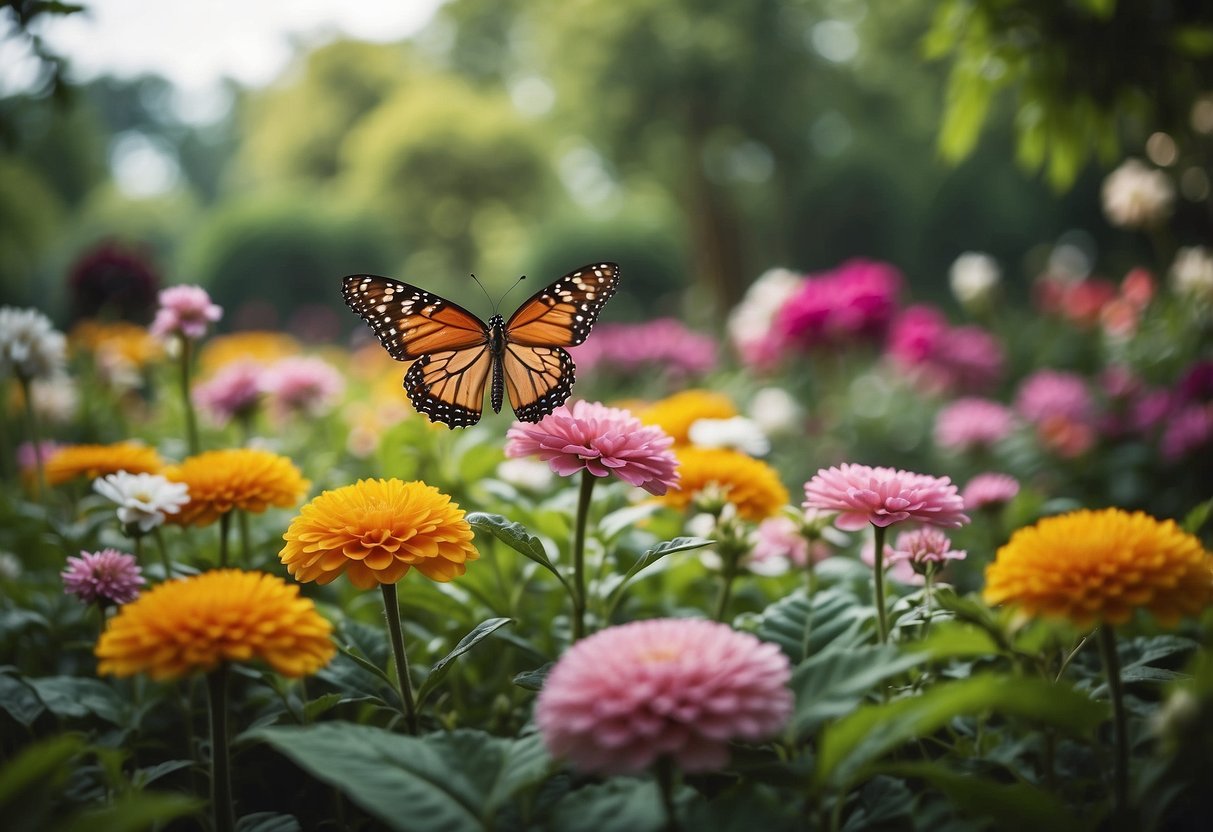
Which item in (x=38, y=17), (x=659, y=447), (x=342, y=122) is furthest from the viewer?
(x=342, y=122)

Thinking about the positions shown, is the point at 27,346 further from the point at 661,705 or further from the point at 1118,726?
the point at 1118,726

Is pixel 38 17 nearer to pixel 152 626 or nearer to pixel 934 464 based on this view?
pixel 152 626

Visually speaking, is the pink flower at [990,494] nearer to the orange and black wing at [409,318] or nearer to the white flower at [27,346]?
the orange and black wing at [409,318]

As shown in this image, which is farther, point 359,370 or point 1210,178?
point 359,370

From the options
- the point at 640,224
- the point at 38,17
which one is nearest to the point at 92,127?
the point at 640,224

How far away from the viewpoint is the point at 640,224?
33.2 feet

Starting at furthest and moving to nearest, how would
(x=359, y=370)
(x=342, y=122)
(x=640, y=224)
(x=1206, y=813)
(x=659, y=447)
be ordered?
1. (x=342, y=122)
2. (x=640, y=224)
3. (x=359, y=370)
4. (x=659, y=447)
5. (x=1206, y=813)

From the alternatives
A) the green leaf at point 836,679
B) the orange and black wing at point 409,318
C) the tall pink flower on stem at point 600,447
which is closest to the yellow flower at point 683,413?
the orange and black wing at point 409,318

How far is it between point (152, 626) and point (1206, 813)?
1.07 m

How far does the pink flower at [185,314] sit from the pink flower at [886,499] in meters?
1.14

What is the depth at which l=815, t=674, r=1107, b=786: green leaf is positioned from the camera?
70 cm

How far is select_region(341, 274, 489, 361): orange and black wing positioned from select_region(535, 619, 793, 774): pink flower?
2.58ft

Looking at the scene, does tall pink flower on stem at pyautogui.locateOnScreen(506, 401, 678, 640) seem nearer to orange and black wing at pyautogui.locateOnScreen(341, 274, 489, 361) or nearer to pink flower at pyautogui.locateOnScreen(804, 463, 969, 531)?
pink flower at pyautogui.locateOnScreen(804, 463, 969, 531)

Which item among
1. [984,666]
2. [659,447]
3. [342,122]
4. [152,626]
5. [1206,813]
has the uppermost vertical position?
[342,122]
